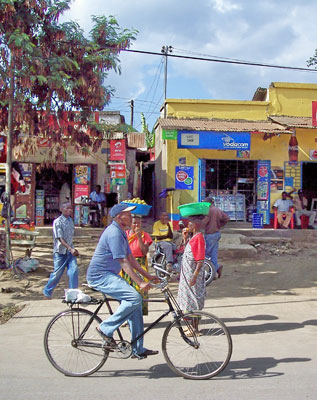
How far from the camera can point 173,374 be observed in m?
4.59

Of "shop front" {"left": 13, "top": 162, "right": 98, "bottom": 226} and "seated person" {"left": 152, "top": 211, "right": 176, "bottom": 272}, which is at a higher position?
"shop front" {"left": 13, "top": 162, "right": 98, "bottom": 226}

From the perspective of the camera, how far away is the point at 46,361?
5.00 metres

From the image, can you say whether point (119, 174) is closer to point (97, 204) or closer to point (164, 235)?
point (97, 204)

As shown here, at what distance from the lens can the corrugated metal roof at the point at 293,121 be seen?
15328 mm

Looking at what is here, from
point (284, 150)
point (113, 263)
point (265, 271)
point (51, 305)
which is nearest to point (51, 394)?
point (113, 263)

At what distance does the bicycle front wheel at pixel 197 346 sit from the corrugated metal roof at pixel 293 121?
12059mm

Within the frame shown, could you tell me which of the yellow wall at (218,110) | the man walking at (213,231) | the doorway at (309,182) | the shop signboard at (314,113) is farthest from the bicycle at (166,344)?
the doorway at (309,182)

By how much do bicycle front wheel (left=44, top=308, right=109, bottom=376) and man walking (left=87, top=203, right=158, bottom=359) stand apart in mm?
159

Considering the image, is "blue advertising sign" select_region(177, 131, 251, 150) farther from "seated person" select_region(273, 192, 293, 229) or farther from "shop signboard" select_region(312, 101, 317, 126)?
"seated person" select_region(273, 192, 293, 229)

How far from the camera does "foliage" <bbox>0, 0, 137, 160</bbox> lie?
32.6 feet

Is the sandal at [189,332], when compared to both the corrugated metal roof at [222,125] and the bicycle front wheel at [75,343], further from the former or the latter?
the corrugated metal roof at [222,125]

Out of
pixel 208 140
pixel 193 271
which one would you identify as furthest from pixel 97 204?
pixel 193 271

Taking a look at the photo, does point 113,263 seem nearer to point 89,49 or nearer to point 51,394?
point 51,394

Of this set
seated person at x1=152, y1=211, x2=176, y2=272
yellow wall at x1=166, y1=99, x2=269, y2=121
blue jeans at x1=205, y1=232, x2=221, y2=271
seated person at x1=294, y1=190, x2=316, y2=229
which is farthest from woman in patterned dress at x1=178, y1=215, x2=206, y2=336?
yellow wall at x1=166, y1=99, x2=269, y2=121
